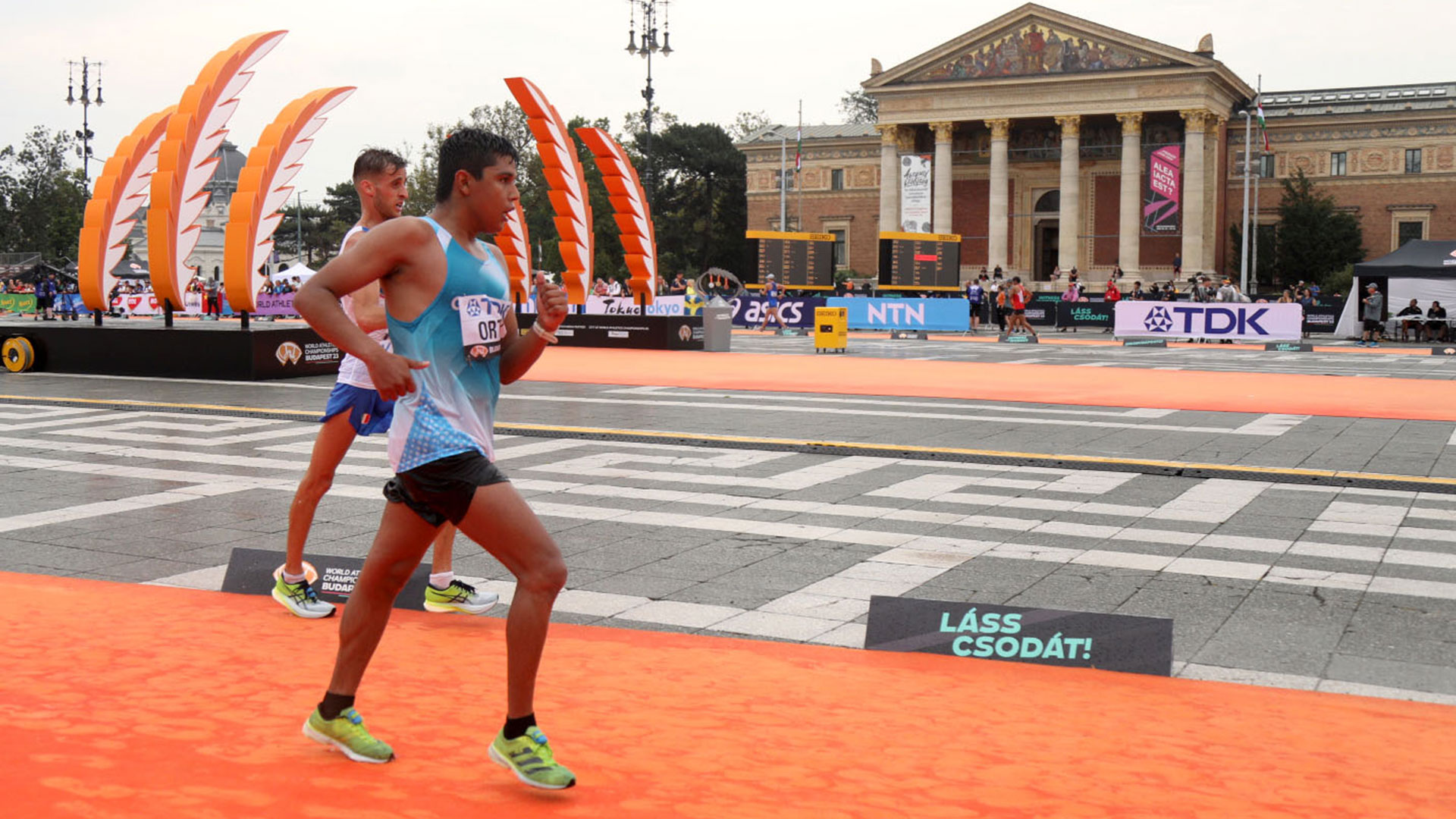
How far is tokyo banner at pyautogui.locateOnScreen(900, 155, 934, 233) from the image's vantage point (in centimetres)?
6191

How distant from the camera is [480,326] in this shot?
3973mm

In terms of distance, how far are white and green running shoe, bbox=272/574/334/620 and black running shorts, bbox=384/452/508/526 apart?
212cm

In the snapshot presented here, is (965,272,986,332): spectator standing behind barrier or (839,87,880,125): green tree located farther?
(839,87,880,125): green tree

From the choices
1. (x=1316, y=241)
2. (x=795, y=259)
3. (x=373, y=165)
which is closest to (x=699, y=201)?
(x=1316, y=241)

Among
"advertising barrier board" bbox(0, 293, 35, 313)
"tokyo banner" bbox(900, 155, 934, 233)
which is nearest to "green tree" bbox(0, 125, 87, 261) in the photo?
"advertising barrier board" bbox(0, 293, 35, 313)

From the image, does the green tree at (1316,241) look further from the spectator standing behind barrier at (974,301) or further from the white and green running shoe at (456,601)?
the white and green running shoe at (456,601)

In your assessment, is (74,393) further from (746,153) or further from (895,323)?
(746,153)

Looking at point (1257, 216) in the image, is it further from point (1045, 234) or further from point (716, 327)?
point (716, 327)

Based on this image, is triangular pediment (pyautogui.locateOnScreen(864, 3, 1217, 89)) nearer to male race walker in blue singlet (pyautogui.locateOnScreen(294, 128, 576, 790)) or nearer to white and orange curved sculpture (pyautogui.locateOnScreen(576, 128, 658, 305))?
white and orange curved sculpture (pyautogui.locateOnScreen(576, 128, 658, 305))

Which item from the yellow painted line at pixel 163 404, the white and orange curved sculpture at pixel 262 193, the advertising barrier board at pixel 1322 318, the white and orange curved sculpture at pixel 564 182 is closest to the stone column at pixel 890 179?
the advertising barrier board at pixel 1322 318

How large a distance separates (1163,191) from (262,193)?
167 feet

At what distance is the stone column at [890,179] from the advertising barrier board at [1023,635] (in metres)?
65.5

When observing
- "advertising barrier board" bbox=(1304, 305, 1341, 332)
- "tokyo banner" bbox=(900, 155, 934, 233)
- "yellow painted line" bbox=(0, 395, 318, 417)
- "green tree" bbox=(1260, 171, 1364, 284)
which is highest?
"tokyo banner" bbox=(900, 155, 934, 233)

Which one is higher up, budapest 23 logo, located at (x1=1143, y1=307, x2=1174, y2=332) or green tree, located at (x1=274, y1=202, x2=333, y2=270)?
green tree, located at (x1=274, y1=202, x2=333, y2=270)
